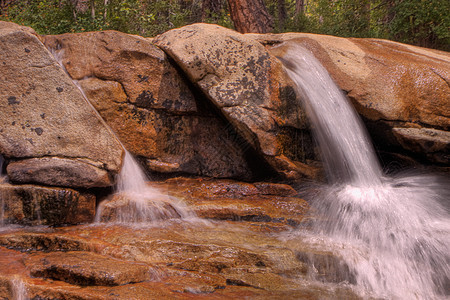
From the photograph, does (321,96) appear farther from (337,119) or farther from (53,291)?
(53,291)

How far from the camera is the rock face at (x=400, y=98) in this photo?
17.1ft

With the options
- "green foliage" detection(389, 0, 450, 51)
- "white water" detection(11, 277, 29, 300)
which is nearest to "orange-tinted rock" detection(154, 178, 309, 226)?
"white water" detection(11, 277, 29, 300)

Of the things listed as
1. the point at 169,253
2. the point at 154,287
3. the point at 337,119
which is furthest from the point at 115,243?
the point at 337,119

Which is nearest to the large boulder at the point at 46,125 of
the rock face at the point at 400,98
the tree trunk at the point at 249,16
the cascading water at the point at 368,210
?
the cascading water at the point at 368,210

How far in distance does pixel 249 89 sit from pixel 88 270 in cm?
327

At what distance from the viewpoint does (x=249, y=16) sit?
8.52 m

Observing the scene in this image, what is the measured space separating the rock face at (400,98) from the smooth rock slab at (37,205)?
422cm

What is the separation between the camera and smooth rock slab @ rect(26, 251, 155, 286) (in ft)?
8.20

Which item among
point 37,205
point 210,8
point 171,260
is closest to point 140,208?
point 37,205

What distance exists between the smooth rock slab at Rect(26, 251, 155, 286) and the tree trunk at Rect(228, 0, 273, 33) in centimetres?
705

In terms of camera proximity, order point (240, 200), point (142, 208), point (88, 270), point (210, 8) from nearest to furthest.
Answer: point (88, 270)
point (142, 208)
point (240, 200)
point (210, 8)

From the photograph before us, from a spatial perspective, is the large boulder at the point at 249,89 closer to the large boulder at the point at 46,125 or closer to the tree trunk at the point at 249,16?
the large boulder at the point at 46,125

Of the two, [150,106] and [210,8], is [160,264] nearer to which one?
[150,106]

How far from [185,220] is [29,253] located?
60.9 inches
